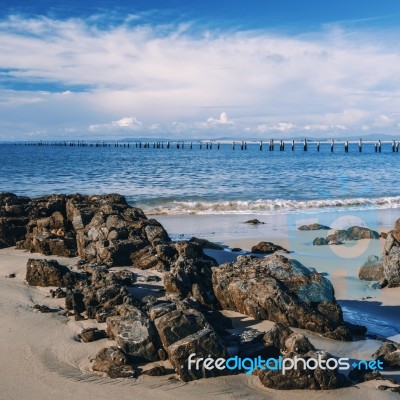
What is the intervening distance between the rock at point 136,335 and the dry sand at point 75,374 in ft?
1.39

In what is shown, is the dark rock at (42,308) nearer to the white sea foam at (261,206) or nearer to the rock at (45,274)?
the rock at (45,274)

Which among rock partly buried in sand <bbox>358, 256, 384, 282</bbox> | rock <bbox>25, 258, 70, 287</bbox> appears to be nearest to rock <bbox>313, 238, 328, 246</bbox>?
rock partly buried in sand <bbox>358, 256, 384, 282</bbox>

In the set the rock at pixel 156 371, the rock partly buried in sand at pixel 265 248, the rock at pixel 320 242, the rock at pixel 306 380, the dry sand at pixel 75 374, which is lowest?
the dry sand at pixel 75 374

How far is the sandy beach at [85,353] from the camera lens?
6316 mm

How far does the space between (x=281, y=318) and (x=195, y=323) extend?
1965mm

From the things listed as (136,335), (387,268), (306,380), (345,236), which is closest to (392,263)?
(387,268)

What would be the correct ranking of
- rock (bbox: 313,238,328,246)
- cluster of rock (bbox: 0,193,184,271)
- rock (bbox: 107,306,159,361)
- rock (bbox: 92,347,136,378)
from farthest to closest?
rock (bbox: 313,238,328,246), cluster of rock (bbox: 0,193,184,271), rock (bbox: 107,306,159,361), rock (bbox: 92,347,136,378)

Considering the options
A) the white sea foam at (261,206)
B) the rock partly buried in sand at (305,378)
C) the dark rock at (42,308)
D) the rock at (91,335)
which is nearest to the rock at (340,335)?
the rock partly buried in sand at (305,378)

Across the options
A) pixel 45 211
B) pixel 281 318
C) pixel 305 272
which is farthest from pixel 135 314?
pixel 45 211

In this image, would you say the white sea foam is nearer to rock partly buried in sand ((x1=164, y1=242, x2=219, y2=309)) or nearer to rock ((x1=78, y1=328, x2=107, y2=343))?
rock partly buried in sand ((x1=164, y1=242, x2=219, y2=309))

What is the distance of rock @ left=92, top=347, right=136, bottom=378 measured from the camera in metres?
6.68

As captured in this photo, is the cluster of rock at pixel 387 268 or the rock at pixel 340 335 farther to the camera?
the cluster of rock at pixel 387 268

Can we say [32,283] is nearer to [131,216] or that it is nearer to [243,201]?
[131,216]

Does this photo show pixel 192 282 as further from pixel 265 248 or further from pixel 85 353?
pixel 265 248
